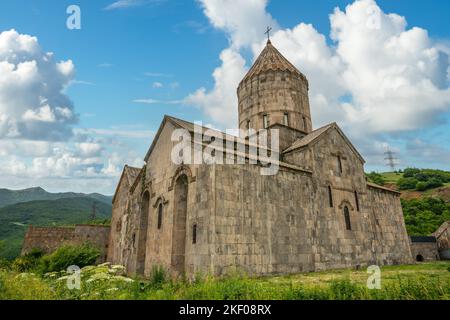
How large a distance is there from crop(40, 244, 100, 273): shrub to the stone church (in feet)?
6.28

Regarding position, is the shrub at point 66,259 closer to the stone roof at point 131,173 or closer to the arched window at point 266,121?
the stone roof at point 131,173

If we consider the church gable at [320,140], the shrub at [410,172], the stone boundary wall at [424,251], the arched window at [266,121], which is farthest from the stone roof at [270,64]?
the shrub at [410,172]

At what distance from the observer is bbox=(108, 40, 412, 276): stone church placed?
31.1 ft

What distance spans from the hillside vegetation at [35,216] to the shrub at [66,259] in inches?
868

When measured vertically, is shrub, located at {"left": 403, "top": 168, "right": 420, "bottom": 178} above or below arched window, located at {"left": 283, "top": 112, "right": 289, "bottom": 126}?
above

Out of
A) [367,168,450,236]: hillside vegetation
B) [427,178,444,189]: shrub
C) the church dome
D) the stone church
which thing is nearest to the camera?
the stone church

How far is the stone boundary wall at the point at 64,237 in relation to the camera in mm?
17766

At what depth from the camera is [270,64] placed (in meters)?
18.3

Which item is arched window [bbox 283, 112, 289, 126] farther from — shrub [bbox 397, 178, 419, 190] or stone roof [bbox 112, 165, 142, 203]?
shrub [bbox 397, 178, 419, 190]

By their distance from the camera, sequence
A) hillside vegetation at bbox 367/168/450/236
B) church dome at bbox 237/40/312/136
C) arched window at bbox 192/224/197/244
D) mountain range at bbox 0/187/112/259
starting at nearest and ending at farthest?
arched window at bbox 192/224/197/244
church dome at bbox 237/40/312/136
hillside vegetation at bbox 367/168/450/236
mountain range at bbox 0/187/112/259

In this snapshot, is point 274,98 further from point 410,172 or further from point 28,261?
point 410,172

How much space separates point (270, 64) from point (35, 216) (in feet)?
163

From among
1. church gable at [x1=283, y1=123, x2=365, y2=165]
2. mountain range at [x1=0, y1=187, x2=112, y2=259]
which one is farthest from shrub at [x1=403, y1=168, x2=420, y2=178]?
mountain range at [x1=0, y1=187, x2=112, y2=259]
